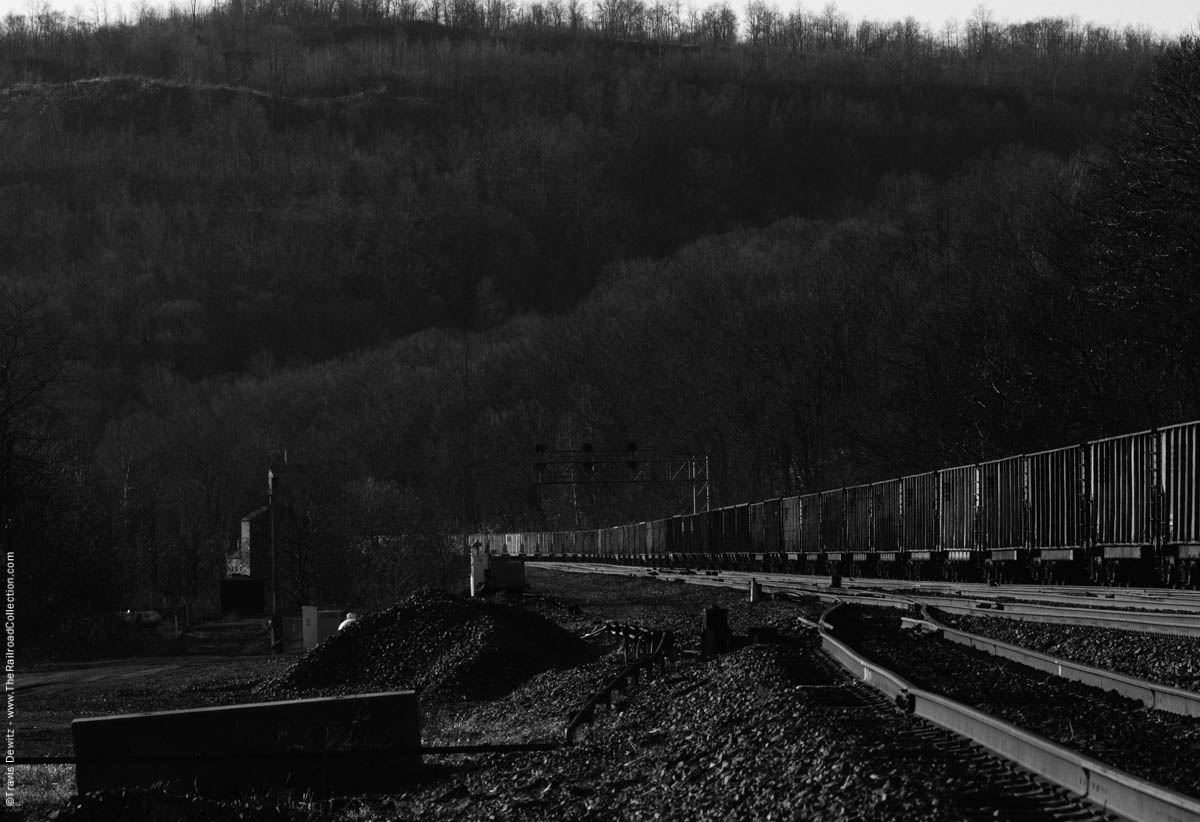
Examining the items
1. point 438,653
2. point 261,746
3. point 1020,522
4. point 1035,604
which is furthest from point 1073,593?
point 261,746

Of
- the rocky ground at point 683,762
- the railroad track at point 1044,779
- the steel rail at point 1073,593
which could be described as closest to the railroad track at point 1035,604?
the steel rail at point 1073,593

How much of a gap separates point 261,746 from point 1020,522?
57.9ft

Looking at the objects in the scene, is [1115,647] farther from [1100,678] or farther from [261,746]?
[261,746]

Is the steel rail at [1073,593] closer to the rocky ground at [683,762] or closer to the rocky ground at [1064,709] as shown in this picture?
the rocky ground at [1064,709]

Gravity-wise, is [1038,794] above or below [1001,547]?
above

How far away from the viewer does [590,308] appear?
133 m

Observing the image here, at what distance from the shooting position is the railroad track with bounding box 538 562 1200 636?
15.1 metres

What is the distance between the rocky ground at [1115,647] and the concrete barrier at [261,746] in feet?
20.1

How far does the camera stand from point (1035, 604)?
2056cm

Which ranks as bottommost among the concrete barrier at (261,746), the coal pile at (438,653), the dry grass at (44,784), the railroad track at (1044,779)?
the coal pile at (438,653)

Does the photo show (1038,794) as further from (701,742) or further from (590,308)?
(590,308)

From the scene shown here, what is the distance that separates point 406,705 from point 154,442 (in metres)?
129

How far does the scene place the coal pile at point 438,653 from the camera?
2219 cm

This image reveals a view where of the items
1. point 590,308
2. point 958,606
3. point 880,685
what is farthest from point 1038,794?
point 590,308
